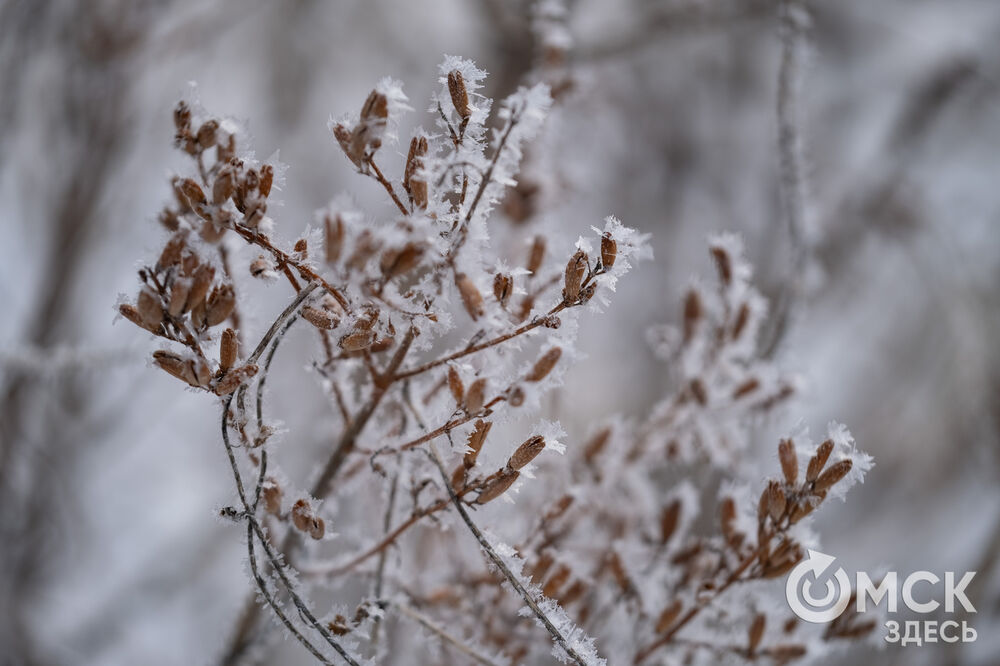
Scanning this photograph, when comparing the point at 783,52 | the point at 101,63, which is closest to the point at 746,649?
the point at 783,52

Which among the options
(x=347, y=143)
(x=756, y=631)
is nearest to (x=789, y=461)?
(x=756, y=631)

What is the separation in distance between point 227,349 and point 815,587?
3.85 feet

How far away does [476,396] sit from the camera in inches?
34.6

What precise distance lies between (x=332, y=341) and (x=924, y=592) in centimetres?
208

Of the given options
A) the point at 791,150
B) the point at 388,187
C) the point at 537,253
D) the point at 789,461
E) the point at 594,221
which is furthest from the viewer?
the point at 594,221

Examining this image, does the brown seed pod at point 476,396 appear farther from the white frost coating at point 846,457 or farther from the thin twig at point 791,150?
the thin twig at point 791,150

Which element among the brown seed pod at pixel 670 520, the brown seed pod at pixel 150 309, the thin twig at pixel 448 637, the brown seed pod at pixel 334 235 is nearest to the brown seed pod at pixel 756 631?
the brown seed pod at pixel 670 520

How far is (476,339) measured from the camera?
89 centimetres

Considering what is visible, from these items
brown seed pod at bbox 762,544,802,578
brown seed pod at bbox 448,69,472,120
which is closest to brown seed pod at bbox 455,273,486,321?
brown seed pod at bbox 448,69,472,120

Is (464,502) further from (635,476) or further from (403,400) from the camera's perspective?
(635,476)

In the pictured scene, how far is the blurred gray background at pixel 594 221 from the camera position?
2567 millimetres

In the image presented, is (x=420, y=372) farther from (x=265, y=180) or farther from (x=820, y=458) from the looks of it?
(x=820, y=458)

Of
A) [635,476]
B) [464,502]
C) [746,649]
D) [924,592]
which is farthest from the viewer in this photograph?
[924,592]

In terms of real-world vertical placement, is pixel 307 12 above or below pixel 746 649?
above
